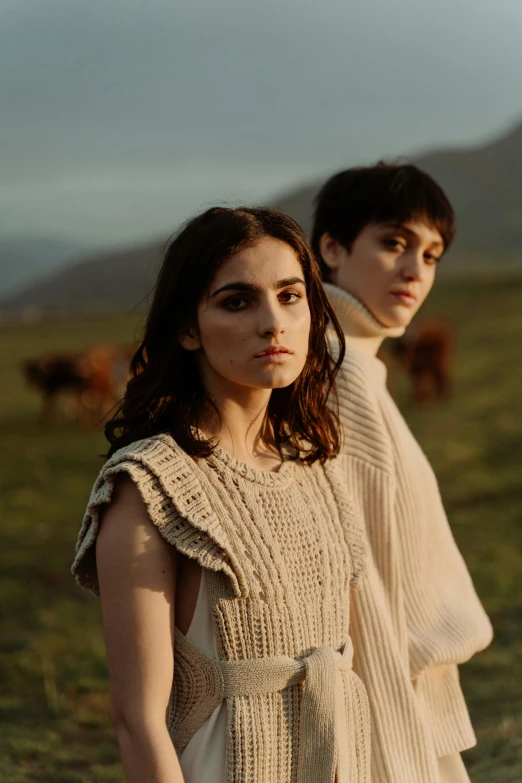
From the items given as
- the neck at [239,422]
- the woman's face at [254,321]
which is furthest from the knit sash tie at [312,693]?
the woman's face at [254,321]

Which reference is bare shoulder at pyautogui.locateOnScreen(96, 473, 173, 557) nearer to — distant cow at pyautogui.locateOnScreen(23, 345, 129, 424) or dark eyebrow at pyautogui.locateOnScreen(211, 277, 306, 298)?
dark eyebrow at pyautogui.locateOnScreen(211, 277, 306, 298)

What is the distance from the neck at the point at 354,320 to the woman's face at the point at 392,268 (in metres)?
0.02

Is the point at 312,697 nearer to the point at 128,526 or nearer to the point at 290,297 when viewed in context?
the point at 128,526

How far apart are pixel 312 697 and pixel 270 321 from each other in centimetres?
67

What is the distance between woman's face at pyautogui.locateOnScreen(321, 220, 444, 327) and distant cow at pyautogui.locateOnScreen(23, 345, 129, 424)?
33.9 ft

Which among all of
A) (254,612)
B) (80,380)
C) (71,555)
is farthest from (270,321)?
(80,380)

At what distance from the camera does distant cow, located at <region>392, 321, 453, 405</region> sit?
1402 centimetres

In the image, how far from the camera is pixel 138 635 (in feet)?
5.67

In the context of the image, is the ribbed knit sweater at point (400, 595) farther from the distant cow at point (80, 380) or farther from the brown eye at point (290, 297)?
the distant cow at point (80, 380)

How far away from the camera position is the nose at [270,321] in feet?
6.00

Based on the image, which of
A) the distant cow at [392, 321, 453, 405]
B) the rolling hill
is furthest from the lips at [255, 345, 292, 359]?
the rolling hill

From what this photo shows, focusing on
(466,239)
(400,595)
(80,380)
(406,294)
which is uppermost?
(466,239)

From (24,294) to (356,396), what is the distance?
16594 mm

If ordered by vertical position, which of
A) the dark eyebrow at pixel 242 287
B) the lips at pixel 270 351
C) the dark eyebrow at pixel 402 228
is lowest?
the lips at pixel 270 351
